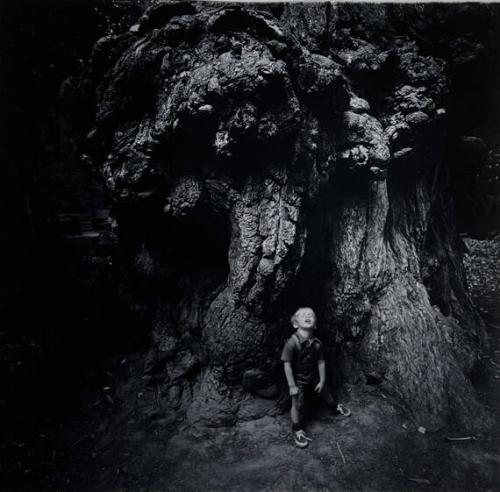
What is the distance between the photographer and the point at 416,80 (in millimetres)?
5551

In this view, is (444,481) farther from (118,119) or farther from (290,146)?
(118,119)

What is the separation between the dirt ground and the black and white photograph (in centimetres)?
3

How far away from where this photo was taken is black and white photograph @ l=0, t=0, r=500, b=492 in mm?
4270

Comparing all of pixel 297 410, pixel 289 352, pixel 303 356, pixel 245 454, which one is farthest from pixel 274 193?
pixel 245 454

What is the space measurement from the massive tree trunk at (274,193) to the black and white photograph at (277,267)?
0.10 feet

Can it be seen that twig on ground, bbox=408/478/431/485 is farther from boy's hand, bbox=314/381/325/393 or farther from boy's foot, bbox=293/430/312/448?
boy's hand, bbox=314/381/325/393

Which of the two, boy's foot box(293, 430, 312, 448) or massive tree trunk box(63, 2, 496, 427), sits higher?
massive tree trunk box(63, 2, 496, 427)

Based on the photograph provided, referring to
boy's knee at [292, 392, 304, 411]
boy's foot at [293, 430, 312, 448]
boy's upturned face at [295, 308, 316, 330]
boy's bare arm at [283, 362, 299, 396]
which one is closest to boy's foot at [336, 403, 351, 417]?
boy's foot at [293, 430, 312, 448]

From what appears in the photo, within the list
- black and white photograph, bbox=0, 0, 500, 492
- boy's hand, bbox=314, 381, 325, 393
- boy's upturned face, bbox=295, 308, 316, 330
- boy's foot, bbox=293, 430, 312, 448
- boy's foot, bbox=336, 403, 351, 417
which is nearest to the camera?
black and white photograph, bbox=0, 0, 500, 492

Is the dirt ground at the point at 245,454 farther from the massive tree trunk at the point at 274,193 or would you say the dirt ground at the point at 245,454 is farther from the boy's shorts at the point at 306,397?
the massive tree trunk at the point at 274,193

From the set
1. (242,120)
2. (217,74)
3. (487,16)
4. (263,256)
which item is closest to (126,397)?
(263,256)

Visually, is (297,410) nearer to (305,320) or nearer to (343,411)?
(343,411)

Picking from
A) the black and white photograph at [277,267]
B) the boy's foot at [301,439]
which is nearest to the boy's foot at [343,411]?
the black and white photograph at [277,267]

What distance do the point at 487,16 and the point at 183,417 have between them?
8652mm
